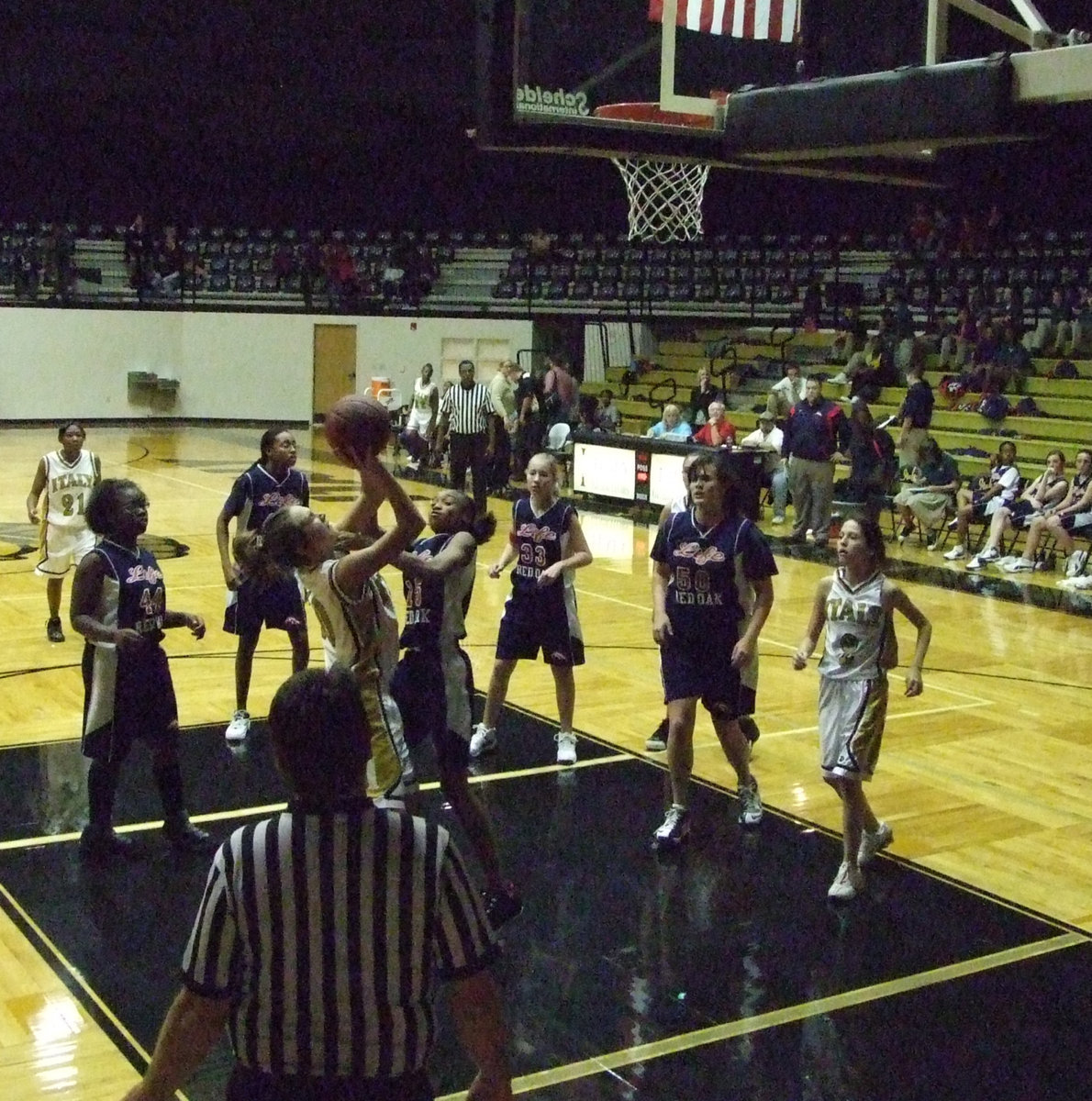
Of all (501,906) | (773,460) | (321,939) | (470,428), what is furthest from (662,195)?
(321,939)

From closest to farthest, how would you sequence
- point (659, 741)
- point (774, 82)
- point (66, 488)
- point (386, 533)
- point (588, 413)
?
point (386, 533), point (774, 82), point (659, 741), point (66, 488), point (588, 413)

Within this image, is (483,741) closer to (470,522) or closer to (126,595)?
(470,522)

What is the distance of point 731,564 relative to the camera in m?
6.19

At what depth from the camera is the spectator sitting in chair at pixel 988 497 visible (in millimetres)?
14852

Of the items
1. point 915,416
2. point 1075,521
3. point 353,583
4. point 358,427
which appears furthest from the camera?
point 915,416

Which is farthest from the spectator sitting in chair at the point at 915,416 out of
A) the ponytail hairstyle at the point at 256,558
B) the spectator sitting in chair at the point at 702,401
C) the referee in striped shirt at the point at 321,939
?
the referee in striped shirt at the point at 321,939

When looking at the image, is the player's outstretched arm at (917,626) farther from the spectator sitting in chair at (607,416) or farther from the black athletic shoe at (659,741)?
the spectator sitting in chair at (607,416)

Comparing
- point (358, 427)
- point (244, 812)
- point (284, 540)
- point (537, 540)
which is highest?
point (358, 427)

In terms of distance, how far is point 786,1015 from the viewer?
4812 millimetres

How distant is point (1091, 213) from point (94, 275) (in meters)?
17.9

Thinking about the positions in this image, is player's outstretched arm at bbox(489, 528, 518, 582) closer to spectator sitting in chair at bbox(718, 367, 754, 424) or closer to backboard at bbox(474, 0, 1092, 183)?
backboard at bbox(474, 0, 1092, 183)

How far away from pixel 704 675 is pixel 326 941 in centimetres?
391

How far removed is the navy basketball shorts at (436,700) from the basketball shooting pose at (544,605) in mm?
1828

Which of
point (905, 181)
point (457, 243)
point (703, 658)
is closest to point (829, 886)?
point (703, 658)
